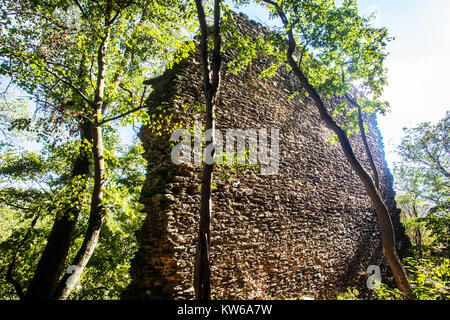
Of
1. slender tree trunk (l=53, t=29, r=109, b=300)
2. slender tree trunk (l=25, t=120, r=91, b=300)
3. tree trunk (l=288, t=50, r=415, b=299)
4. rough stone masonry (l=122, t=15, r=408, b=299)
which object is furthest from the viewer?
slender tree trunk (l=25, t=120, r=91, b=300)

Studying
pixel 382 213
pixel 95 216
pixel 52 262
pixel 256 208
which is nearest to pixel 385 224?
pixel 382 213

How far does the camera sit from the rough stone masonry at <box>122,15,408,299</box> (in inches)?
155

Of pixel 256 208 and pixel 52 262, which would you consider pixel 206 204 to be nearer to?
pixel 256 208

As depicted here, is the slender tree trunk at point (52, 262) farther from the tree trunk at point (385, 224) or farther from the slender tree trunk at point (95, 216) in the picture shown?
the tree trunk at point (385, 224)

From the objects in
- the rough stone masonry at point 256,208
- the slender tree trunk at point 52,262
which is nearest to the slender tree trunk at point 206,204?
the rough stone masonry at point 256,208

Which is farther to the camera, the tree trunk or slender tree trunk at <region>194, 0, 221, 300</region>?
the tree trunk

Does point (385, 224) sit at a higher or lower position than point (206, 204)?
lower

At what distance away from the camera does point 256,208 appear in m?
5.34

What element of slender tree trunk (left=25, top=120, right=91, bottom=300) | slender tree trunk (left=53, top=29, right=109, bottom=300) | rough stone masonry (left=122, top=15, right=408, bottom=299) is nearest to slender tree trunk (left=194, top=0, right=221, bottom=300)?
rough stone masonry (left=122, top=15, right=408, bottom=299)

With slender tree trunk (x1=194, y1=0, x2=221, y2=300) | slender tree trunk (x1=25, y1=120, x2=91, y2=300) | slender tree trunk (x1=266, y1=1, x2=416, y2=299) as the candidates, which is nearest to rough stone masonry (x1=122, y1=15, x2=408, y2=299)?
slender tree trunk (x1=194, y1=0, x2=221, y2=300)

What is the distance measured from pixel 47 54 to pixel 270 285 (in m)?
6.38

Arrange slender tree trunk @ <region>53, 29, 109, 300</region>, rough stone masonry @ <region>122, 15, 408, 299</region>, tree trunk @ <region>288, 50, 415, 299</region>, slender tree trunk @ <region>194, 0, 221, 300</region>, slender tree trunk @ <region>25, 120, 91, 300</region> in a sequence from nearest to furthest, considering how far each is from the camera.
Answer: slender tree trunk @ <region>194, 0, 221, 300</region> < slender tree trunk @ <region>53, 29, 109, 300</region> < rough stone masonry @ <region>122, 15, 408, 299</region> < tree trunk @ <region>288, 50, 415, 299</region> < slender tree trunk @ <region>25, 120, 91, 300</region>

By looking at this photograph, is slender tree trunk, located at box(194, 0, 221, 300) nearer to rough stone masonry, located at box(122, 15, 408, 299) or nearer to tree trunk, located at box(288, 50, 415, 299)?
rough stone masonry, located at box(122, 15, 408, 299)

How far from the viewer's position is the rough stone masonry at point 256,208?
13.0 ft
